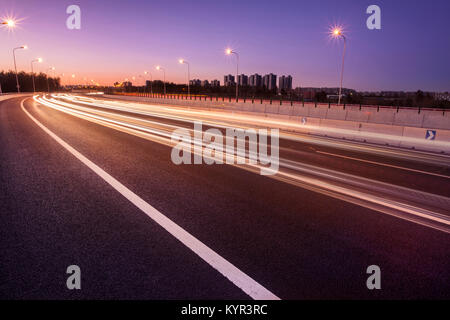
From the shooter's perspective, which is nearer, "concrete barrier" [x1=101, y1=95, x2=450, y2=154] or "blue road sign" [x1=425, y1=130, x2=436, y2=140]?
"blue road sign" [x1=425, y1=130, x2=436, y2=140]

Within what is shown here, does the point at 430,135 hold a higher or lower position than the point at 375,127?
lower

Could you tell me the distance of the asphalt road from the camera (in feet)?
10.9

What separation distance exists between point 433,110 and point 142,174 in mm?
46977

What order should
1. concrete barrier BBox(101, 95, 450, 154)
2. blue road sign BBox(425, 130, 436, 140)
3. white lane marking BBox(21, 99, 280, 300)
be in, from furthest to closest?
concrete barrier BBox(101, 95, 450, 154) < blue road sign BBox(425, 130, 436, 140) < white lane marking BBox(21, 99, 280, 300)

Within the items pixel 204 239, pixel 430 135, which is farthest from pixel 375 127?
pixel 204 239

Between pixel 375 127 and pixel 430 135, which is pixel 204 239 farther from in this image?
pixel 375 127

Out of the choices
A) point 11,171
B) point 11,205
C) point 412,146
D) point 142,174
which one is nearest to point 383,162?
point 412,146

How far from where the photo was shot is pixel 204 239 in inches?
172

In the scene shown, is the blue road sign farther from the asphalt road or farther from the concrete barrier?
the asphalt road

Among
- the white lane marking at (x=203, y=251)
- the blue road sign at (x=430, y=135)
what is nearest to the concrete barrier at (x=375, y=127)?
the blue road sign at (x=430, y=135)

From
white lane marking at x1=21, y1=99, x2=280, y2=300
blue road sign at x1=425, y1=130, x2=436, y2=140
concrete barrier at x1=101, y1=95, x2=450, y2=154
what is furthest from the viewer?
concrete barrier at x1=101, y1=95, x2=450, y2=154

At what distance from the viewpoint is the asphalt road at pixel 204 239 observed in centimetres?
333

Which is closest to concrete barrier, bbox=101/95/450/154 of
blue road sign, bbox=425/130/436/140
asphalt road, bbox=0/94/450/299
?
blue road sign, bbox=425/130/436/140
